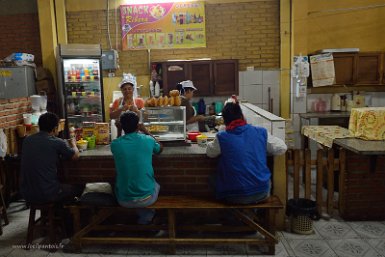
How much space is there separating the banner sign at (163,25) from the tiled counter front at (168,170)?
420 cm

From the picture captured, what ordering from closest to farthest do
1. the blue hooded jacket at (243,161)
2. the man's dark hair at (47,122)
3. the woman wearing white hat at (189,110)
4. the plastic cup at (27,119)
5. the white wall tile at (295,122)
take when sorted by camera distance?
the blue hooded jacket at (243,161) < the man's dark hair at (47,122) < the woman wearing white hat at (189,110) < the plastic cup at (27,119) < the white wall tile at (295,122)

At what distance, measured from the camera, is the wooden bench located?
11.9ft

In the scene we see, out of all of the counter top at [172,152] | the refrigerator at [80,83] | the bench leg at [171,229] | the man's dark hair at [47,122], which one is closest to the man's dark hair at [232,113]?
the counter top at [172,152]

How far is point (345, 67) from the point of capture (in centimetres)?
726

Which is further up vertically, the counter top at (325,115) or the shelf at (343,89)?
the shelf at (343,89)

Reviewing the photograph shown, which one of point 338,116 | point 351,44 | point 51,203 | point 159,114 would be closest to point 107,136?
point 159,114

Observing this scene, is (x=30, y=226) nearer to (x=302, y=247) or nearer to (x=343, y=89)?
(x=302, y=247)

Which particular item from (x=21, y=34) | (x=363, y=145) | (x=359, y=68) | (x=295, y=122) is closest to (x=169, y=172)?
(x=363, y=145)

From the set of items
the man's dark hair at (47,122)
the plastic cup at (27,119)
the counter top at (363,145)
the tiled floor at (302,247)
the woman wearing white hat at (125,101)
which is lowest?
the tiled floor at (302,247)

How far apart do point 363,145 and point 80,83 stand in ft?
19.2

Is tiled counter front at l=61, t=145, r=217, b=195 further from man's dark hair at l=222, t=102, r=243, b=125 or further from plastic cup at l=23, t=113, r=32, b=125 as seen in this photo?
plastic cup at l=23, t=113, r=32, b=125

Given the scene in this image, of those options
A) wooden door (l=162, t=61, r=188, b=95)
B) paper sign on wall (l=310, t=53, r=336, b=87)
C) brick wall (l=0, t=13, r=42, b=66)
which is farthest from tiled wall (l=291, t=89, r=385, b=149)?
brick wall (l=0, t=13, r=42, b=66)

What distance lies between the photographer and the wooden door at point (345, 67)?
7203 millimetres

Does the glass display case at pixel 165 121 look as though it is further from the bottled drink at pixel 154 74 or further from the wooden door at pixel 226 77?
the bottled drink at pixel 154 74
